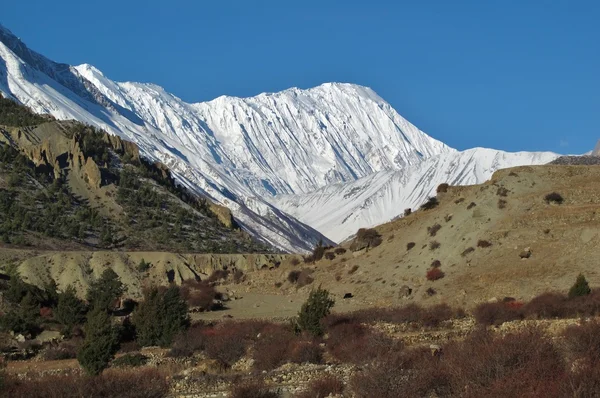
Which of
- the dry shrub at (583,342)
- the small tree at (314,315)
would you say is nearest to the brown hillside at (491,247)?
the small tree at (314,315)

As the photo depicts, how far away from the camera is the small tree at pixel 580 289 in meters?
40.2

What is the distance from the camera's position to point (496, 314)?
36125mm

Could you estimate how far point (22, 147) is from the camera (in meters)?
128

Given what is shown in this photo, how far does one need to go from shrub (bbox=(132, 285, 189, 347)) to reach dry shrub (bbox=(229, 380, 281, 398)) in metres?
17.2

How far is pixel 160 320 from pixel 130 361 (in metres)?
8.81

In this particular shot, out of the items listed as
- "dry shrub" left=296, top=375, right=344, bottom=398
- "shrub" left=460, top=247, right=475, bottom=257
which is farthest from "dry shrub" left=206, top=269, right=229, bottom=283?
"dry shrub" left=296, top=375, right=344, bottom=398

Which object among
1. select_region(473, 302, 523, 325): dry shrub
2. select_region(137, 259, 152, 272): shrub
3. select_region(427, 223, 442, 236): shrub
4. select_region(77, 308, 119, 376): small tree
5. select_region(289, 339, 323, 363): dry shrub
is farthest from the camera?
select_region(137, 259, 152, 272): shrub

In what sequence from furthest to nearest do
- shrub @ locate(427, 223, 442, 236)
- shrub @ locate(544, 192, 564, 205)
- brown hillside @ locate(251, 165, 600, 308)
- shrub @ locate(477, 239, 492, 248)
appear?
shrub @ locate(427, 223, 442, 236) < shrub @ locate(544, 192, 564, 205) < shrub @ locate(477, 239, 492, 248) < brown hillside @ locate(251, 165, 600, 308)

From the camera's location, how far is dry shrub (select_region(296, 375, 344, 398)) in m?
20.7

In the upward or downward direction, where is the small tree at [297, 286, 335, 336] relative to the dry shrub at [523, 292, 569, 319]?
downward

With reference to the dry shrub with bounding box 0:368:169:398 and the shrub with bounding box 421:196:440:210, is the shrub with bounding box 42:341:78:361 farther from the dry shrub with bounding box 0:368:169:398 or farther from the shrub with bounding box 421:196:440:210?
the shrub with bounding box 421:196:440:210

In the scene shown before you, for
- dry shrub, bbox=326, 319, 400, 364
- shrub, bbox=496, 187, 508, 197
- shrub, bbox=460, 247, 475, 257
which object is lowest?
dry shrub, bbox=326, 319, 400, 364

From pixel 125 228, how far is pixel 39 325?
6798cm

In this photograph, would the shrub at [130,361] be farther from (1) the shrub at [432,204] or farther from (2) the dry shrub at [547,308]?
(1) the shrub at [432,204]
